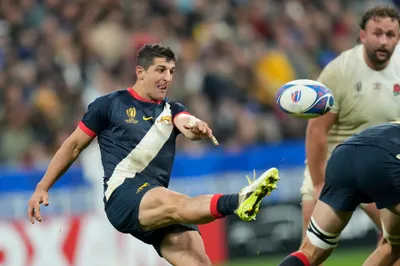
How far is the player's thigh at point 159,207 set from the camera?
713cm

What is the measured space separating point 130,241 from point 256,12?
628 cm

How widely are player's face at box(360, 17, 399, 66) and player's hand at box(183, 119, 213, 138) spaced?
1883mm

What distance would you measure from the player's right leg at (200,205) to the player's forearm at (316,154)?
143 cm

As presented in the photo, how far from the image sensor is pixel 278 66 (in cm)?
1526

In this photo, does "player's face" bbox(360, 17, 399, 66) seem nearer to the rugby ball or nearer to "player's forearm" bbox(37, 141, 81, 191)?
the rugby ball

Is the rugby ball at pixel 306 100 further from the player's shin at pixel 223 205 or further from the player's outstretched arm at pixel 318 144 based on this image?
the player's shin at pixel 223 205

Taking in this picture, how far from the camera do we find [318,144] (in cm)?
817

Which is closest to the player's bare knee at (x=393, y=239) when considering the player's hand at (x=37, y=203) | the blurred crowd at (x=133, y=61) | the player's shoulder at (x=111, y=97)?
the player's shoulder at (x=111, y=97)

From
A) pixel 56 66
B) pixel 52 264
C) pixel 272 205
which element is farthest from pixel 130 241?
pixel 56 66

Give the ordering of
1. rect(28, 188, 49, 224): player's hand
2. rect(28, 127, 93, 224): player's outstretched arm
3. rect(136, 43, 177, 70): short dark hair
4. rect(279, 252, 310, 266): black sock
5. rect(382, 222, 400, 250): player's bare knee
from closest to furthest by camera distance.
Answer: rect(279, 252, 310, 266): black sock, rect(382, 222, 400, 250): player's bare knee, rect(28, 188, 49, 224): player's hand, rect(28, 127, 93, 224): player's outstretched arm, rect(136, 43, 177, 70): short dark hair

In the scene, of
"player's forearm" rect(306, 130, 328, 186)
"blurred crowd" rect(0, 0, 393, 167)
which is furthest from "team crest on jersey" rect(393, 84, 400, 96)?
"blurred crowd" rect(0, 0, 393, 167)

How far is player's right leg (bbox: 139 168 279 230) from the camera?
6777 millimetres

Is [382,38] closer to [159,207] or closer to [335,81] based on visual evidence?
[335,81]

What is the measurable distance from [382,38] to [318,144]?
3.45 feet
